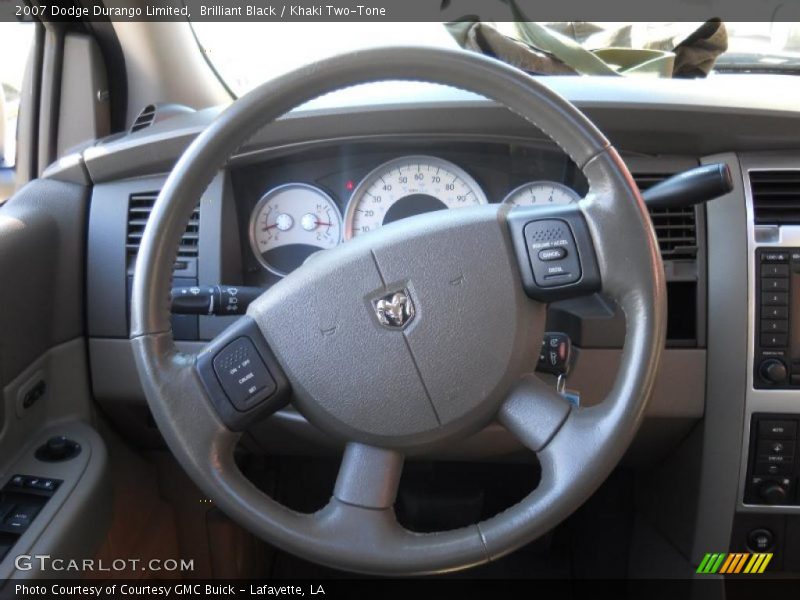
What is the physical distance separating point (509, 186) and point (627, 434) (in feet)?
2.16

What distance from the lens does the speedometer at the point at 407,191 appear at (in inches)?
56.5

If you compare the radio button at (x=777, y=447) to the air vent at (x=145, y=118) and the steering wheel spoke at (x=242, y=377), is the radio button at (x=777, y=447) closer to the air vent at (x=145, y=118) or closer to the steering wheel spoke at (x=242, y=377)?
the steering wheel spoke at (x=242, y=377)

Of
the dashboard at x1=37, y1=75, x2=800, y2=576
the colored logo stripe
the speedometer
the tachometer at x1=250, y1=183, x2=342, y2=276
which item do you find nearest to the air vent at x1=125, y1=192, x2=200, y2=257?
the dashboard at x1=37, y1=75, x2=800, y2=576

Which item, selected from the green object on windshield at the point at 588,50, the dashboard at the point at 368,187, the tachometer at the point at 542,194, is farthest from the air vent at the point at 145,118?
the tachometer at the point at 542,194

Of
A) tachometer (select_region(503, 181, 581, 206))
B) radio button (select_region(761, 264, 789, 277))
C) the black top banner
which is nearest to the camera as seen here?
radio button (select_region(761, 264, 789, 277))

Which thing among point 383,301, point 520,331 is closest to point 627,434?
point 520,331

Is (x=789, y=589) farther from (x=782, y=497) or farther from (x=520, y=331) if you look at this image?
(x=520, y=331)

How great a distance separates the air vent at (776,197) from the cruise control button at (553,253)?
55 cm

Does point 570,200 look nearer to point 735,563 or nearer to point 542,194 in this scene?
point 542,194

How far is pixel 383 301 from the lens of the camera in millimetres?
Answer: 992

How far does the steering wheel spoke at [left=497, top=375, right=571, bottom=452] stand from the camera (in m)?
0.97

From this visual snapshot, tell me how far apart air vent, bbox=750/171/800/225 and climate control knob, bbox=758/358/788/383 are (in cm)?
24

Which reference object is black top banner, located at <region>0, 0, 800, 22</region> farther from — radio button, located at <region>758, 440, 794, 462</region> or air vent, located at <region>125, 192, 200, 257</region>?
radio button, located at <region>758, 440, 794, 462</region>

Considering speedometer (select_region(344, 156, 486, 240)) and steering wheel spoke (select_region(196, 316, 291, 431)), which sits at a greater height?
speedometer (select_region(344, 156, 486, 240))
